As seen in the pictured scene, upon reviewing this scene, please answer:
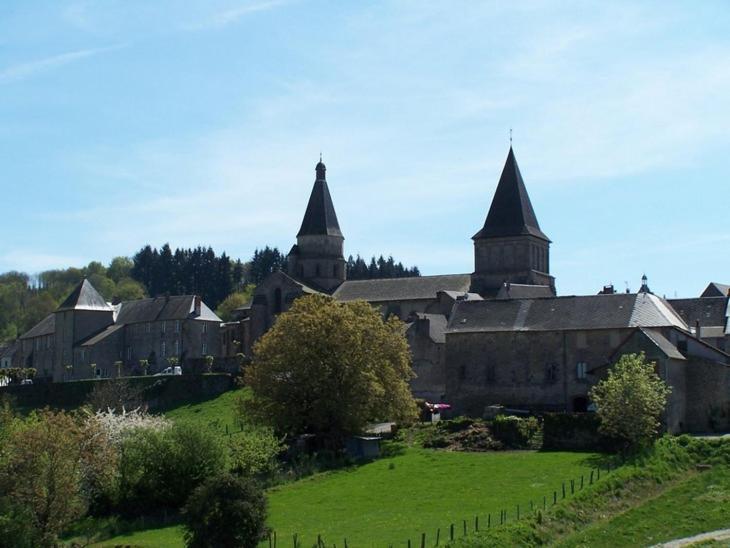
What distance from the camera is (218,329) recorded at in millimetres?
91125

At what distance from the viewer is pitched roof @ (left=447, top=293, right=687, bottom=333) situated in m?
54.5

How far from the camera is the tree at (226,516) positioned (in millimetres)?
32688

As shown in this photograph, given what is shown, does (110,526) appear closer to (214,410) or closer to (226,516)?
(226,516)

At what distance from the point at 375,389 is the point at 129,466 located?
11363 millimetres

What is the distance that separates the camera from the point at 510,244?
8062cm

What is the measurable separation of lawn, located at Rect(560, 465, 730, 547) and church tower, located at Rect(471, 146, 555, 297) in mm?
40636

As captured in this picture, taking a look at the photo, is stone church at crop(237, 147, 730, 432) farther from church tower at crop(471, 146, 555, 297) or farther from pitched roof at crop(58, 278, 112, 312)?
pitched roof at crop(58, 278, 112, 312)

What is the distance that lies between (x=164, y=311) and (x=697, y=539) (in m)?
63.8

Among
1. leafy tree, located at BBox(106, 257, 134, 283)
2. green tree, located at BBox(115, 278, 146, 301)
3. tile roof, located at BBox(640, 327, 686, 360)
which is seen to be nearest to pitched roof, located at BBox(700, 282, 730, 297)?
tile roof, located at BBox(640, 327, 686, 360)

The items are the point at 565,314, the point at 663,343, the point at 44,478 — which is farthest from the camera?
the point at 565,314

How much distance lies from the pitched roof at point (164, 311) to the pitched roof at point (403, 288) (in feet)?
40.8

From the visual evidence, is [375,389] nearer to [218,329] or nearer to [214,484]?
[214,484]

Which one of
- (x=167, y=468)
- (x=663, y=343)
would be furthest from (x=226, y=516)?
(x=663, y=343)

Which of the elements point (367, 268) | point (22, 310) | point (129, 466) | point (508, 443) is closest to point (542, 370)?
point (508, 443)
